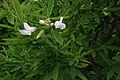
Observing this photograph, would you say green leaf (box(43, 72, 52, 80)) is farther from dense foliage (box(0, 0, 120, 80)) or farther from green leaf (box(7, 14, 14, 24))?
green leaf (box(7, 14, 14, 24))

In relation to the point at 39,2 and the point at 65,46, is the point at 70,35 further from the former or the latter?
the point at 39,2

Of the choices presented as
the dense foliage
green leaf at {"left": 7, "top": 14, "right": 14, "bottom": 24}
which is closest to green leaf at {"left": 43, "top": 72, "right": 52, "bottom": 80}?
the dense foliage

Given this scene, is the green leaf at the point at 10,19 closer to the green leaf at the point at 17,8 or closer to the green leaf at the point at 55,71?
the green leaf at the point at 17,8

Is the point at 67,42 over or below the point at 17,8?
below

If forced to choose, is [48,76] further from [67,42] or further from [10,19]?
[10,19]

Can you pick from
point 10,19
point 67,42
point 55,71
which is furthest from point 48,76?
point 10,19

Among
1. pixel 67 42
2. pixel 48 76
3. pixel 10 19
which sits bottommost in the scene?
pixel 48 76

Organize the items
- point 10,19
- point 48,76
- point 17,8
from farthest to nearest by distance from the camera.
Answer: point 48,76 < point 10,19 < point 17,8

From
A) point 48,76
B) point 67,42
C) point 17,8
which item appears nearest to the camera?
point 17,8
